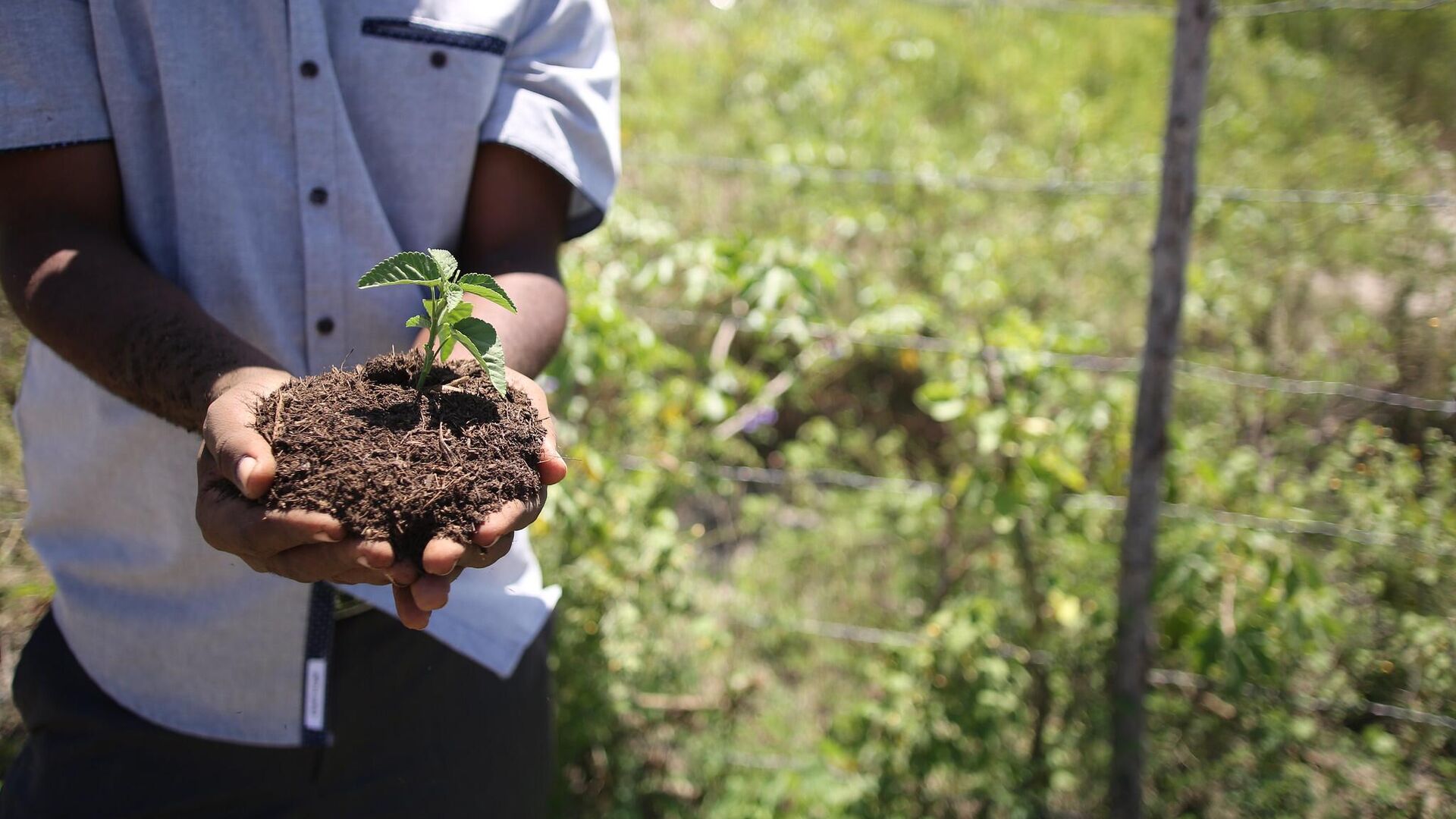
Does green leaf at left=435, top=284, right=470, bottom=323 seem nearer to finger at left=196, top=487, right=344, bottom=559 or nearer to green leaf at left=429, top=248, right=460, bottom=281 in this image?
green leaf at left=429, top=248, right=460, bottom=281

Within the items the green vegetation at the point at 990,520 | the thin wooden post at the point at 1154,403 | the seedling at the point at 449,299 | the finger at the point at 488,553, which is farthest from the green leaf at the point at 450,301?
the thin wooden post at the point at 1154,403

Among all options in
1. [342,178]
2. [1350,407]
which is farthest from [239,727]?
[1350,407]

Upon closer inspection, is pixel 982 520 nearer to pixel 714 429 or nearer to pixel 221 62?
pixel 714 429

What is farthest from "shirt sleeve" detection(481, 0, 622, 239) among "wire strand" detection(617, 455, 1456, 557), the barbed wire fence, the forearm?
"wire strand" detection(617, 455, 1456, 557)

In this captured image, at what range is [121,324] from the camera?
120 centimetres

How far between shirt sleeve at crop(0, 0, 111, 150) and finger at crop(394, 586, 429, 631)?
69 cm

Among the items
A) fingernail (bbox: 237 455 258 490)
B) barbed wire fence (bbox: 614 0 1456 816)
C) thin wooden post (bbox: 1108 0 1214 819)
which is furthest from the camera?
barbed wire fence (bbox: 614 0 1456 816)

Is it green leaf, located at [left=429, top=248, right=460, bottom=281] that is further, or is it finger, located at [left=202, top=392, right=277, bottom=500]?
green leaf, located at [left=429, top=248, right=460, bottom=281]

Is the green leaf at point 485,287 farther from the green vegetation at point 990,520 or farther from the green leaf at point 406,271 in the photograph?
the green vegetation at point 990,520

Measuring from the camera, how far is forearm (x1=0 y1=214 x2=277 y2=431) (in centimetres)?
118

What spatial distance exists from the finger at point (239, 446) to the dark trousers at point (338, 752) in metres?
0.45

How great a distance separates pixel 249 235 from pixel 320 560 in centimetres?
52

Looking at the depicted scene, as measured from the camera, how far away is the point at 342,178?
1.34 m

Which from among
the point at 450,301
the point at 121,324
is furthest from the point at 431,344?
the point at 121,324
